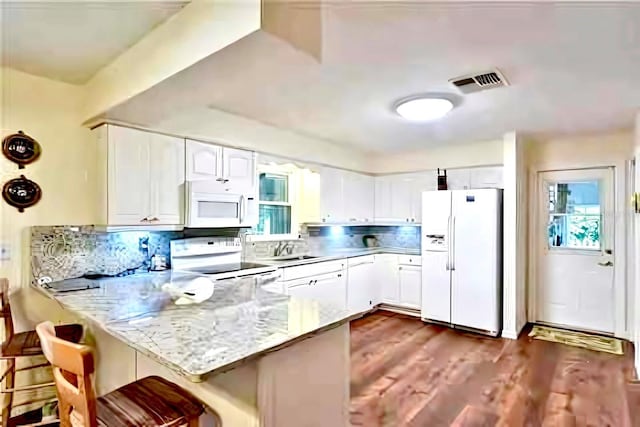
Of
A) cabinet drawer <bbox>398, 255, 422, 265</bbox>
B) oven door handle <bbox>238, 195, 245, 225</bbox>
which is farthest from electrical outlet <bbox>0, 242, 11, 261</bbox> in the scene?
cabinet drawer <bbox>398, 255, 422, 265</bbox>

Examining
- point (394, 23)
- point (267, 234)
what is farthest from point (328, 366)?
point (267, 234)

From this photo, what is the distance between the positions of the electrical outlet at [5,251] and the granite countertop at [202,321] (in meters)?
0.45

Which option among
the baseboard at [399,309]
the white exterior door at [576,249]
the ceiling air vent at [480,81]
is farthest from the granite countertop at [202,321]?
the white exterior door at [576,249]

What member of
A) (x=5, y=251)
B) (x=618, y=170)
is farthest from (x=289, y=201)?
(x=618, y=170)

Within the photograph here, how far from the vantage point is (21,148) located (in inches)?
107

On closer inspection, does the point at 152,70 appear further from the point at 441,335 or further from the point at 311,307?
the point at 441,335

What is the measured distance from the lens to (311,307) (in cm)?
194

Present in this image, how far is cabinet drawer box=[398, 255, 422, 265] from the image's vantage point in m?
5.27

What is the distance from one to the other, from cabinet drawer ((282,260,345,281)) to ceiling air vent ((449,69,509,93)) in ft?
8.00

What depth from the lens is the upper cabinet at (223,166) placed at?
3441 millimetres

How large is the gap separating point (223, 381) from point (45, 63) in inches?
99.8

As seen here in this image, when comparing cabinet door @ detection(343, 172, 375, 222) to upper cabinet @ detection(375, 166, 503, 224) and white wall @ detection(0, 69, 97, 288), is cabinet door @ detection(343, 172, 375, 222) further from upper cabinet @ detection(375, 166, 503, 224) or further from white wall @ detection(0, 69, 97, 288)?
white wall @ detection(0, 69, 97, 288)

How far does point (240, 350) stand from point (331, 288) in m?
3.40

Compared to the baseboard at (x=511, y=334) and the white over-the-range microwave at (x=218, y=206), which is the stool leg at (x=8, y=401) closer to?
the white over-the-range microwave at (x=218, y=206)
